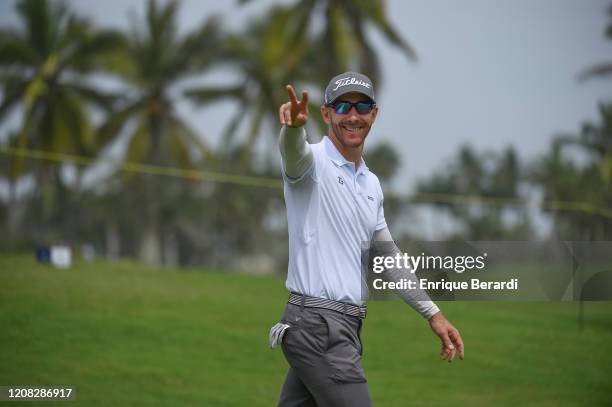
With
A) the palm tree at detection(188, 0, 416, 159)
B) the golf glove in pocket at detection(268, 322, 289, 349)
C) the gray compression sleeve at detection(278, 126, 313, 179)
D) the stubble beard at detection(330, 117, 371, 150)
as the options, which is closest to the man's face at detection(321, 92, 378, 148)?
the stubble beard at detection(330, 117, 371, 150)

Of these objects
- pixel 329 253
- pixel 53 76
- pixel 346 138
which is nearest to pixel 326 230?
pixel 329 253


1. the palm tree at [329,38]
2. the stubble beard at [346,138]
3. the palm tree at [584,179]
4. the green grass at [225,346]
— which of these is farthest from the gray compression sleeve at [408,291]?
the palm tree at [329,38]

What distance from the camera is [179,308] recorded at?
52.9ft

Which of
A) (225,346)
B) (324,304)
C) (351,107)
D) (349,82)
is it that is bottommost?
(225,346)

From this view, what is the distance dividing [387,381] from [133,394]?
10.3 ft

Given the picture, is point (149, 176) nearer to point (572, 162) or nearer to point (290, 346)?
point (290, 346)

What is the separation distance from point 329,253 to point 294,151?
50 centimetres

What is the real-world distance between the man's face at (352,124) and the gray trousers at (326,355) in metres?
0.78

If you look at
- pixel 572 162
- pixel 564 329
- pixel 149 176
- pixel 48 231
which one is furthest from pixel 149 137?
pixel 572 162

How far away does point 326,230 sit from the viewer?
4.24 m

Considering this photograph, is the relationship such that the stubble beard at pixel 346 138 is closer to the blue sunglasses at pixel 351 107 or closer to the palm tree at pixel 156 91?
the blue sunglasses at pixel 351 107

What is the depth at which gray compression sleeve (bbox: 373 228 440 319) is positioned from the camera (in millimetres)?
4535

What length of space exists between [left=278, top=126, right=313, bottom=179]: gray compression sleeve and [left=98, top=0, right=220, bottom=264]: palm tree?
31.9 metres

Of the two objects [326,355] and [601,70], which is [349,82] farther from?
[601,70]
